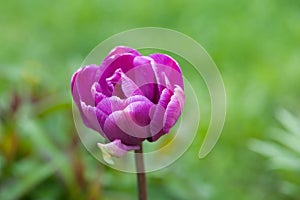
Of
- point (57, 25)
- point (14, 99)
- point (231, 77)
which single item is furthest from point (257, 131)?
point (57, 25)

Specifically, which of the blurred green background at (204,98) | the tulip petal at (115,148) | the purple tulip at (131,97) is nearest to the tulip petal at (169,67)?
the purple tulip at (131,97)

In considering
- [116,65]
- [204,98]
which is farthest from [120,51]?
[204,98]

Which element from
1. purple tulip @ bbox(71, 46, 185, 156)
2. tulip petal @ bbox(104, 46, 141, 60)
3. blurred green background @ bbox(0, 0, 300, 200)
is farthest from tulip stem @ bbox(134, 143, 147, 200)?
blurred green background @ bbox(0, 0, 300, 200)

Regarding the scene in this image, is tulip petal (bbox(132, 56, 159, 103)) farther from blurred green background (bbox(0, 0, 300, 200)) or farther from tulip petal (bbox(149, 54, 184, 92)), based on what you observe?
blurred green background (bbox(0, 0, 300, 200))

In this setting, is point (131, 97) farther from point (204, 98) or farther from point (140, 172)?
point (204, 98)

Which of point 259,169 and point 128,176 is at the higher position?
point 259,169

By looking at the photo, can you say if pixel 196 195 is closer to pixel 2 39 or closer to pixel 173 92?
pixel 173 92
